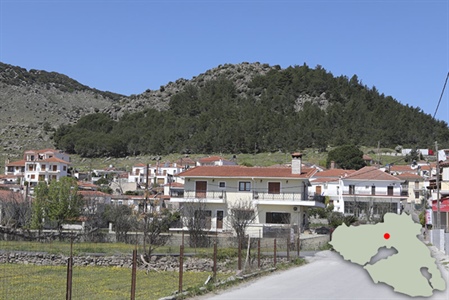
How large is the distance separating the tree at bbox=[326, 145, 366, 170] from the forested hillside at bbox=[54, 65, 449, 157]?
13.5m

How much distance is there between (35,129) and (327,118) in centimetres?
7230

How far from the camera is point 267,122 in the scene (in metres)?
118

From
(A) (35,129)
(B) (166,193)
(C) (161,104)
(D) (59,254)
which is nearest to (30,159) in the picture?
(B) (166,193)

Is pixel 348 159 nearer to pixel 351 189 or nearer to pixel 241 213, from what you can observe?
pixel 351 189

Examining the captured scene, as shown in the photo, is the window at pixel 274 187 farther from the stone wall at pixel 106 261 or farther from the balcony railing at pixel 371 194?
the stone wall at pixel 106 261

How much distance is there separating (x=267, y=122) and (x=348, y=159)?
118 feet

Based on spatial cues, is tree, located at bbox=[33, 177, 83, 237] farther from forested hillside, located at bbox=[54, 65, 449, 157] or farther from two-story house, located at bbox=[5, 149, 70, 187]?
forested hillside, located at bbox=[54, 65, 449, 157]

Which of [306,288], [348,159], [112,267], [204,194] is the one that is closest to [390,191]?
[204,194]

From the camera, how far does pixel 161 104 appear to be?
546 ft

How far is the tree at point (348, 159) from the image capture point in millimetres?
82812

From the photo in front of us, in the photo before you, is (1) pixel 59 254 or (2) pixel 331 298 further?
(1) pixel 59 254

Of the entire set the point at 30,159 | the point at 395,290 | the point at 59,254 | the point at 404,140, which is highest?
the point at 404,140

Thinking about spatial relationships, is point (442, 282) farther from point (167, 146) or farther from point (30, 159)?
point (167, 146)

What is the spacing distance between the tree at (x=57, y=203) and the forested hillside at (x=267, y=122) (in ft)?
198
